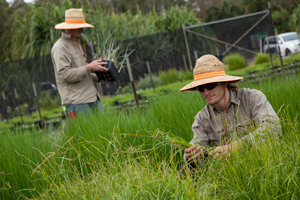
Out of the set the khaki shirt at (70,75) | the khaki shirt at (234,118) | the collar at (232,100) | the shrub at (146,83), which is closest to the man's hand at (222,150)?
the khaki shirt at (234,118)

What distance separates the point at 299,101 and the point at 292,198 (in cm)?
188

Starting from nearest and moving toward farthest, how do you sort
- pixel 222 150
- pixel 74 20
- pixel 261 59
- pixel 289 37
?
pixel 222 150 → pixel 74 20 → pixel 261 59 → pixel 289 37

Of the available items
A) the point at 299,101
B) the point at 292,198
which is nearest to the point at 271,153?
the point at 292,198

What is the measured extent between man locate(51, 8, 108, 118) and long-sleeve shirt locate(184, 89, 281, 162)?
196 centimetres

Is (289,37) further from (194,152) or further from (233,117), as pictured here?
(194,152)

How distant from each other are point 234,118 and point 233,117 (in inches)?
1.6

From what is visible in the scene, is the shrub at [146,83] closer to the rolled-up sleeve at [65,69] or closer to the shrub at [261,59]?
the shrub at [261,59]

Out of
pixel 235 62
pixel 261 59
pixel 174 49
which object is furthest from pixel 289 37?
pixel 174 49

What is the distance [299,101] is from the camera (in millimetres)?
3852

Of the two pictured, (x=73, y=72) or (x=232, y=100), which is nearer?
(x=232, y=100)

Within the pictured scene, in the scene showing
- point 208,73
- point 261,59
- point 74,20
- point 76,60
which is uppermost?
point 74,20

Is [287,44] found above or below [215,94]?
below

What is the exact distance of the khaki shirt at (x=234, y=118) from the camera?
9.89 ft

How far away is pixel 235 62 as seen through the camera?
14.8m
